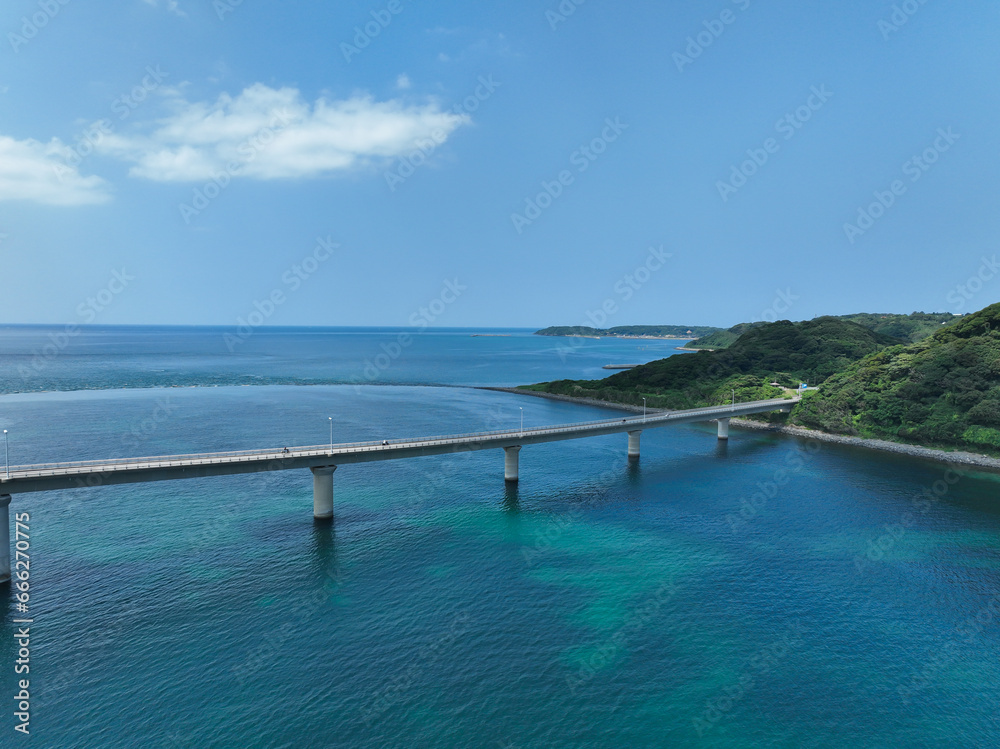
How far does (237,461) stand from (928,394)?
418 ft

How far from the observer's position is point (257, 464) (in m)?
57.5

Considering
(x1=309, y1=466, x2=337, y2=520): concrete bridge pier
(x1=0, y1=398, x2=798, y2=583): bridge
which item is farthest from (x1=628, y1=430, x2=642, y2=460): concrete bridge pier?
(x1=309, y1=466, x2=337, y2=520): concrete bridge pier

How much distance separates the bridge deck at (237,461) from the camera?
48.3 m

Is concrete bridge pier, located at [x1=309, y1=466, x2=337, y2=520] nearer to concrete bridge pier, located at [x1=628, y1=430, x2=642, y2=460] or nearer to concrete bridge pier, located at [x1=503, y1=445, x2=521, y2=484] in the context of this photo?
concrete bridge pier, located at [x1=503, y1=445, x2=521, y2=484]

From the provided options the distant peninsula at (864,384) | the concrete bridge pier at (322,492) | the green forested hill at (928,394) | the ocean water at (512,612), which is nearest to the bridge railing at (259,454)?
the concrete bridge pier at (322,492)

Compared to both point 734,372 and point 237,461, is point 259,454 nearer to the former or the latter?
point 237,461

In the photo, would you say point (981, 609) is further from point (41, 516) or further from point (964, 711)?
point (41, 516)

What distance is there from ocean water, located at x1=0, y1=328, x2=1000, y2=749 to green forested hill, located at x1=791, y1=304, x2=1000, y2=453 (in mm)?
23395

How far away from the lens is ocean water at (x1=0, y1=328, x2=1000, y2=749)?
3119cm

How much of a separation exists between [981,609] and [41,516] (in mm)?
96359

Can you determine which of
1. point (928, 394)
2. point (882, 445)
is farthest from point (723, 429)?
point (928, 394)

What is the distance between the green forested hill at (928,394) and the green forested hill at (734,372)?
23481 mm

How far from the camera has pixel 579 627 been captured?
4031 cm

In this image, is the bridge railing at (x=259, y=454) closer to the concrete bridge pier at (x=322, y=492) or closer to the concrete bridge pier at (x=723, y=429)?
the concrete bridge pier at (x=322, y=492)
